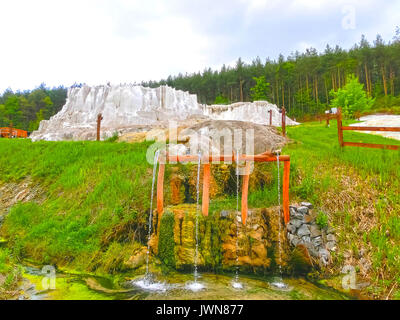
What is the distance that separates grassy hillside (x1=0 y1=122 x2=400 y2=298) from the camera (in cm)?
491

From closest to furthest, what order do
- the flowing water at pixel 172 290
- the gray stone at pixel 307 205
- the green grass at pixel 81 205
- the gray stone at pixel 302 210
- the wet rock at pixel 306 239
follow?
the flowing water at pixel 172 290 < the wet rock at pixel 306 239 < the gray stone at pixel 302 210 < the gray stone at pixel 307 205 < the green grass at pixel 81 205

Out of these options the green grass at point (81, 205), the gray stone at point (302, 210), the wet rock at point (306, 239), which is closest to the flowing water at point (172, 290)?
the green grass at point (81, 205)

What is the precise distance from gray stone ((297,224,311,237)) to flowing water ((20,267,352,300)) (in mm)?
886

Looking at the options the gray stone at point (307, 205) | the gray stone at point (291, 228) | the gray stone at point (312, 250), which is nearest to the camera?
the gray stone at point (312, 250)

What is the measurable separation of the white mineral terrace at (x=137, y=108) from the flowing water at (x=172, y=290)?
3167 cm

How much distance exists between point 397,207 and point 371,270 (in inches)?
68.7

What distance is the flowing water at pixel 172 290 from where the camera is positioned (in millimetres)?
4199

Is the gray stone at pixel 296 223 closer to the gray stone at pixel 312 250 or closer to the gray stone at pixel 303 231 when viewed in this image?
the gray stone at pixel 303 231

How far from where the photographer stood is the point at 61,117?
38250 mm

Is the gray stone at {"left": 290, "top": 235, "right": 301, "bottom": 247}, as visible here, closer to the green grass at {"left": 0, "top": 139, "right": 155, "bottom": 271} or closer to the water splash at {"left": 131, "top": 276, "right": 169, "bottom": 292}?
the water splash at {"left": 131, "top": 276, "right": 169, "bottom": 292}

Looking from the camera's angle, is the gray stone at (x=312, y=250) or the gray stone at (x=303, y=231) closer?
the gray stone at (x=312, y=250)

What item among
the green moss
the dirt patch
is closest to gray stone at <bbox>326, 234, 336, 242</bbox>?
the green moss
